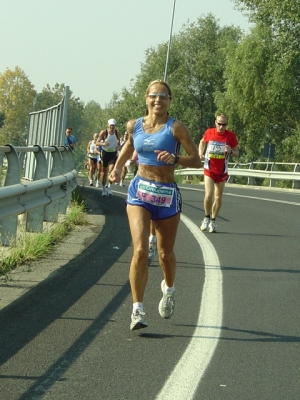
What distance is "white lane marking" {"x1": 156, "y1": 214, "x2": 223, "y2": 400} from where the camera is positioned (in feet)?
16.9

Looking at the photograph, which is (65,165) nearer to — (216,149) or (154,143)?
(216,149)

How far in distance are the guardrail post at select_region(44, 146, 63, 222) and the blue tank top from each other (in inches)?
202

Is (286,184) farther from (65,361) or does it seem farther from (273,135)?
(65,361)

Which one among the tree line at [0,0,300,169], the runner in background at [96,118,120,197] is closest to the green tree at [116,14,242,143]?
the tree line at [0,0,300,169]

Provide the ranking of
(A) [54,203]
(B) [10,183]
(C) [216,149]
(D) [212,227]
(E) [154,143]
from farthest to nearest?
1. (C) [216,149]
2. (D) [212,227]
3. (A) [54,203]
4. (B) [10,183]
5. (E) [154,143]

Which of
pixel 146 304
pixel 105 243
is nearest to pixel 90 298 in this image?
pixel 146 304

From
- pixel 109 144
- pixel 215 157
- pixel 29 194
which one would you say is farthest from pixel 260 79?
pixel 29 194

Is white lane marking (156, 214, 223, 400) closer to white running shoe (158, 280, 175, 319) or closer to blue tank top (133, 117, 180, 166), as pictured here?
white running shoe (158, 280, 175, 319)

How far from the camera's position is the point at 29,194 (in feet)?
34.7

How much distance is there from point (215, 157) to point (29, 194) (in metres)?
4.57

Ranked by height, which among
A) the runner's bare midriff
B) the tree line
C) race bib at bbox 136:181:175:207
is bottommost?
race bib at bbox 136:181:175:207

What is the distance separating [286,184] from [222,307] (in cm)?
4234

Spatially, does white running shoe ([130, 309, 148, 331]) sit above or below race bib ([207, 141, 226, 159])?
below

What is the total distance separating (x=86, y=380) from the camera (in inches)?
209
